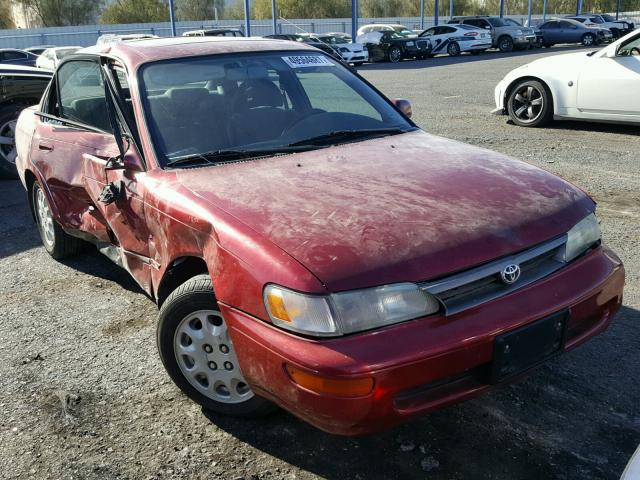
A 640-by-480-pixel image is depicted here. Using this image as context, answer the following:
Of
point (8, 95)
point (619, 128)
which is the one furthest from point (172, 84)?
point (619, 128)

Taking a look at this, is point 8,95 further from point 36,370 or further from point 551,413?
point 551,413

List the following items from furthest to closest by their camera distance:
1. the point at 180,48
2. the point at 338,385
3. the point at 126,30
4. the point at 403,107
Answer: the point at 126,30 → the point at 403,107 → the point at 180,48 → the point at 338,385

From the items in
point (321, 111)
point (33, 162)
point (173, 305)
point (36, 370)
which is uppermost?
point (321, 111)

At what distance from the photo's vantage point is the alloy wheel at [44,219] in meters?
4.87

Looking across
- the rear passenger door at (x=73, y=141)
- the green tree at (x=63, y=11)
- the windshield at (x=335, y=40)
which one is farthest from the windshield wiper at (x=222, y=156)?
the green tree at (x=63, y=11)

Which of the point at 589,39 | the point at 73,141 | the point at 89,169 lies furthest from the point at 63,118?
the point at 589,39

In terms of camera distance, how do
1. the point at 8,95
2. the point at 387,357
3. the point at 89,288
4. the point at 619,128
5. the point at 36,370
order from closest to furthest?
the point at 387,357 → the point at 36,370 → the point at 89,288 → the point at 8,95 → the point at 619,128

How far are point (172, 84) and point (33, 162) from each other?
169 cm

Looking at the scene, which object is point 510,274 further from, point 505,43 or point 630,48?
point 505,43

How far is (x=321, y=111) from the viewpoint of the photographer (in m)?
3.77

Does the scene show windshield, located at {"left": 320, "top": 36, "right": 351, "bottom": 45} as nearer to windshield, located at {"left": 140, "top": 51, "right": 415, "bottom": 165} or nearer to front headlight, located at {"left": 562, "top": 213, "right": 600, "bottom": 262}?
windshield, located at {"left": 140, "top": 51, "right": 415, "bottom": 165}

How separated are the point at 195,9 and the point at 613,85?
205 ft

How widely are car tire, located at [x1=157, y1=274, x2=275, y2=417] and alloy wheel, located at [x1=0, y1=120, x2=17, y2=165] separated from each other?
577cm

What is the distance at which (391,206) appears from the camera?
2.62 metres
